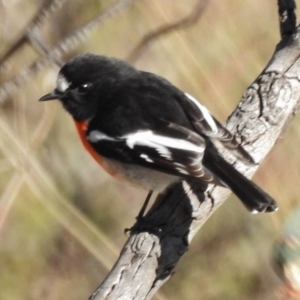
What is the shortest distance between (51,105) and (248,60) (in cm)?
173

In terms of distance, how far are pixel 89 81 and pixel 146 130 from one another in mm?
405

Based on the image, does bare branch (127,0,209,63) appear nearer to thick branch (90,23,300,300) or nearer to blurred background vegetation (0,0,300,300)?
blurred background vegetation (0,0,300,300)

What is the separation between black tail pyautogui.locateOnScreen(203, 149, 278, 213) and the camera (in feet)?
7.38

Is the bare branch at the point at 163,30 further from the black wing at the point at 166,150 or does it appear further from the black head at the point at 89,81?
the black wing at the point at 166,150

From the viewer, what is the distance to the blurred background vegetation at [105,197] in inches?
164

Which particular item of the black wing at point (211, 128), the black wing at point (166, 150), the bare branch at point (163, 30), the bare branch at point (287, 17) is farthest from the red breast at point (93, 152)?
the bare branch at point (163, 30)

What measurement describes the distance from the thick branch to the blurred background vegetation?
4.89 feet

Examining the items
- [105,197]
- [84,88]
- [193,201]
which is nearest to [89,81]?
[84,88]

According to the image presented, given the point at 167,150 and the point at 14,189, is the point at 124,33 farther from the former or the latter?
the point at 167,150

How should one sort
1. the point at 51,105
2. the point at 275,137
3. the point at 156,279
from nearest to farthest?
the point at 156,279 → the point at 275,137 → the point at 51,105

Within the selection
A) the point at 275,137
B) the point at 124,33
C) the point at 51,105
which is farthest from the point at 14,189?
the point at 275,137

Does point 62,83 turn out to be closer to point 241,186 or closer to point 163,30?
point 241,186

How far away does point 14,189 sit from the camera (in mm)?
3781

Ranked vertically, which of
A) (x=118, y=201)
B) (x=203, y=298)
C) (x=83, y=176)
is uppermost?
(x=83, y=176)
